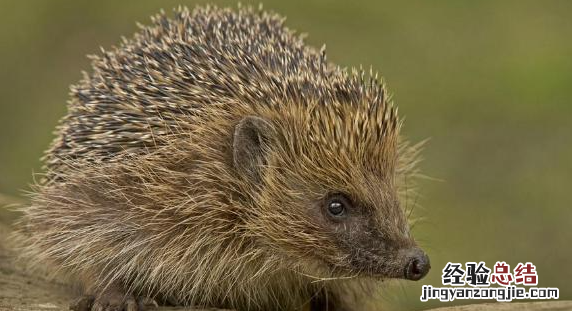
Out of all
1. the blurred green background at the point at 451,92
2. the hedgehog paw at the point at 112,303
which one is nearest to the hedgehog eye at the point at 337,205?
the hedgehog paw at the point at 112,303

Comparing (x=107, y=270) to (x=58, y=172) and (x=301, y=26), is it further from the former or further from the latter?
(x=301, y=26)

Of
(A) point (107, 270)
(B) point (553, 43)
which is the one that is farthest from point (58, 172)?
(B) point (553, 43)

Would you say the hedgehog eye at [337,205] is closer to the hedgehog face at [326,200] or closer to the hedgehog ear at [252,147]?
the hedgehog face at [326,200]

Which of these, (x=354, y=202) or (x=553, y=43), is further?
(x=553, y=43)

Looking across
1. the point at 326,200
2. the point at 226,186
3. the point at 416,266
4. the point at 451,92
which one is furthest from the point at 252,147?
the point at 451,92

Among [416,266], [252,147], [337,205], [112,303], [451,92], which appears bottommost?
[112,303]

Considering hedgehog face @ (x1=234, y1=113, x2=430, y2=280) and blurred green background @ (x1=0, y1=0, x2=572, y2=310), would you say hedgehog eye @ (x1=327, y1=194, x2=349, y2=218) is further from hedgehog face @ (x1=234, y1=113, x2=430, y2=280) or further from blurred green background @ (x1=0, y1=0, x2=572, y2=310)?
blurred green background @ (x1=0, y1=0, x2=572, y2=310)

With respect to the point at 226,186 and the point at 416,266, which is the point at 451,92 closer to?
the point at 226,186
